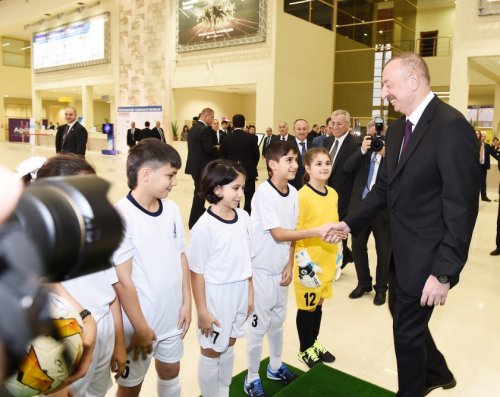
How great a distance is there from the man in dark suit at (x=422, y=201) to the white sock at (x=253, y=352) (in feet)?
2.19

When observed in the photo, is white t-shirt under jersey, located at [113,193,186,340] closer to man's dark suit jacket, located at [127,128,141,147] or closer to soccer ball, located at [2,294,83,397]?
soccer ball, located at [2,294,83,397]

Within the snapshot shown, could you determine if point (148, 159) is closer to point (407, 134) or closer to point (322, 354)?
point (407, 134)

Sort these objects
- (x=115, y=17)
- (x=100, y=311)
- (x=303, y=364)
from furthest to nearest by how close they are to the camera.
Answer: (x=115, y=17)
(x=303, y=364)
(x=100, y=311)

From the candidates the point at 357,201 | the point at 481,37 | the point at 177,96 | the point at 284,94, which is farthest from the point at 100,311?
the point at 177,96

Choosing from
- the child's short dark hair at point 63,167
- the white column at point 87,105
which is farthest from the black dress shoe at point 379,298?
the white column at point 87,105

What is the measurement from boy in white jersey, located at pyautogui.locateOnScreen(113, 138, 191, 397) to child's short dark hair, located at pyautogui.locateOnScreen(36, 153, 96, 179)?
238 mm

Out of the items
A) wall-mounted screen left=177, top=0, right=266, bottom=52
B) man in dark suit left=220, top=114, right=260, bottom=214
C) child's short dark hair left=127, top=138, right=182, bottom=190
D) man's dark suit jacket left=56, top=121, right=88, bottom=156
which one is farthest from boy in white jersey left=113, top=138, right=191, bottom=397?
wall-mounted screen left=177, top=0, right=266, bottom=52

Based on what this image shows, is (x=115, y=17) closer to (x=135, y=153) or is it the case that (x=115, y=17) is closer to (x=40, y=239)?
(x=135, y=153)

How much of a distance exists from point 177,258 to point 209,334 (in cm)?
38

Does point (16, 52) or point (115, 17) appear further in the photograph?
point (16, 52)

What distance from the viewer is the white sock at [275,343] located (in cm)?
237

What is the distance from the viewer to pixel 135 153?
178 centimetres

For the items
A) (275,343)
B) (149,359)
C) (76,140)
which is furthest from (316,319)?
(76,140)

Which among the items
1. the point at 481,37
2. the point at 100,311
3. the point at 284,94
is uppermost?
the point at 481,37
